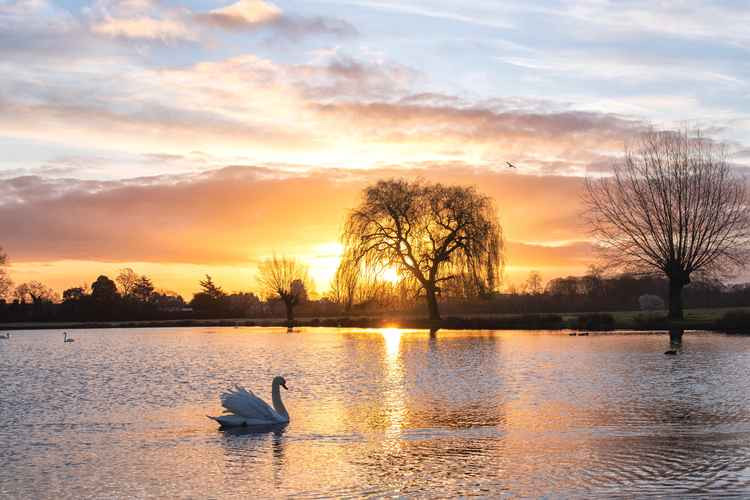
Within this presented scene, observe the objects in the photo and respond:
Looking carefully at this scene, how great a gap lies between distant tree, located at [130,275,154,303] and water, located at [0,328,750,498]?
9656 centimetres

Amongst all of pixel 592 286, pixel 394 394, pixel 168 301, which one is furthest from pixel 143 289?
pixel 394 394

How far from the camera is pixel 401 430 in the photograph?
15.1m

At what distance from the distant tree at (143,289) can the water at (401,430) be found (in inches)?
3802

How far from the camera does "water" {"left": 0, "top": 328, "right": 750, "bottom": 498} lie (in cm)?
1101

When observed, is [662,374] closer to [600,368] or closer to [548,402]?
[600,368]

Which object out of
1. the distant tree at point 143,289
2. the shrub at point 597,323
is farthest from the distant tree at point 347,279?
the distant tree at point 143,289

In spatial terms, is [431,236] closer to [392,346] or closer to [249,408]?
[392,346]

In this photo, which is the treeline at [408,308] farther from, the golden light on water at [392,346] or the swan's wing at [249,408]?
the swan's wing at [249,408]

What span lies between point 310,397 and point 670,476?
10.8 meters

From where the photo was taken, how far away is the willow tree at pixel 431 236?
2084 inches

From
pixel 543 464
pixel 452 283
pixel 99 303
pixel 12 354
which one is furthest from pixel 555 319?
pixel 99 303

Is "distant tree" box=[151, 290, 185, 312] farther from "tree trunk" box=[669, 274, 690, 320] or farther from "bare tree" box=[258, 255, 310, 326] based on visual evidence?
"tree trunk" box=[669, 274, 690, 320]

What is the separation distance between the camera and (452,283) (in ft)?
176

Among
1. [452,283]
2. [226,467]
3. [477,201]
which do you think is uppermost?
[477,201]
